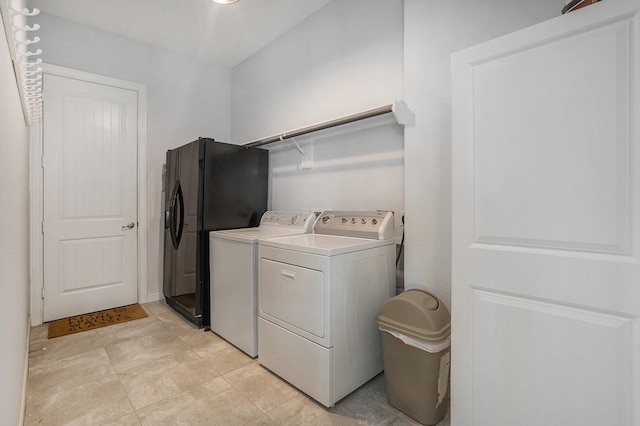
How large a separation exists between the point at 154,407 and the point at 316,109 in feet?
8.00

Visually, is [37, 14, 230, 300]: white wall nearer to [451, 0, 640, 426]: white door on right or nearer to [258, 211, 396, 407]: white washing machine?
[258, 211, 396, 407]: white washing machine

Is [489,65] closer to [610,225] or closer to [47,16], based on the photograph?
[610,225]

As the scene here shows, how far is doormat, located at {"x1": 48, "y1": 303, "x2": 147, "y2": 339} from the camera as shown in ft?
8.74

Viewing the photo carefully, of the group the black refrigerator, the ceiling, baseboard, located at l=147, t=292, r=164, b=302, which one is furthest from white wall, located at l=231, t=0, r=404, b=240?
baseboard, located at l=147, t=292, r=164, b=302

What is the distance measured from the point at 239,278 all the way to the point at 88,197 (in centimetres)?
199

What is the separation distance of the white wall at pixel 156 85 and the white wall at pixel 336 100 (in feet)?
2.21

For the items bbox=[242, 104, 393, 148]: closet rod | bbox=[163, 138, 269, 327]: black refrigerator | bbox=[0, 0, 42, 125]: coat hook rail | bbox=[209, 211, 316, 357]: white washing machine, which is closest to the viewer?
bbox=[0, 0, 42, 125]: coat hook rail

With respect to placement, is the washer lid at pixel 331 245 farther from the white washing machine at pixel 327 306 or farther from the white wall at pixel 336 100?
the white wall at pixel 336 100

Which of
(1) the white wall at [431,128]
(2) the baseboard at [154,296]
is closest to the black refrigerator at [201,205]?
(2) the baseboard at [154,296]

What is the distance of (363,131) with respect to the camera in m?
2.41

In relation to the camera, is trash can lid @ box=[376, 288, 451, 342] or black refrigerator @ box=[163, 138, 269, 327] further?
black refrigerator @ box=[163, 138, 269, 327]

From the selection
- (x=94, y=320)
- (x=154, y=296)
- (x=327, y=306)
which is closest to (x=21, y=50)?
(x=327, y=306)

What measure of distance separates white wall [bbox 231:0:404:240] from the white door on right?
915mm

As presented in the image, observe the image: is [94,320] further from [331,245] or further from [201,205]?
[331,245]
